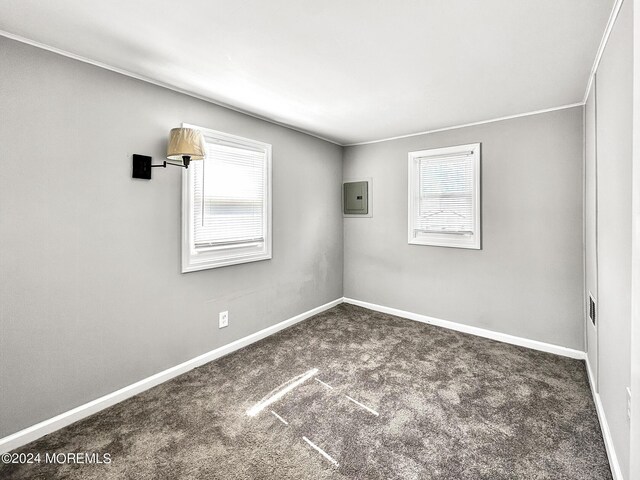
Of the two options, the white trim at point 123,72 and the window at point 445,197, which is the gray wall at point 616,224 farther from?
the white trim at point 123,72

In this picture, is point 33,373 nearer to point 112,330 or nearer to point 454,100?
point 112,330

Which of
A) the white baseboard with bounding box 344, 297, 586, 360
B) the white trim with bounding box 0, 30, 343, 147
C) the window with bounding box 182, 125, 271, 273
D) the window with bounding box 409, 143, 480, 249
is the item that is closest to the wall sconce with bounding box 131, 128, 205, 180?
the window with bounding box 182, 125, 271, 273

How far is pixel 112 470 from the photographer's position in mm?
1618

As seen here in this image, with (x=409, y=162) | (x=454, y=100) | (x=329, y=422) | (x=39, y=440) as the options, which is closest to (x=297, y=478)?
(x=329, y=422)

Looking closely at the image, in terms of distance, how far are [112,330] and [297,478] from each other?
5.32ft

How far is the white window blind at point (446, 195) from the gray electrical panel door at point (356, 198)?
0.77m

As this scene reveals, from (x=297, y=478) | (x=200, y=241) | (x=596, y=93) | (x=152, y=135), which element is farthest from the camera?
(x=200, y=241)

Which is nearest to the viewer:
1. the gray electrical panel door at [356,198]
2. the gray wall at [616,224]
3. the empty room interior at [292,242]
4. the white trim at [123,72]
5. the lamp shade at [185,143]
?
the gray wall at [616,224]

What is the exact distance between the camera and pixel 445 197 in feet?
11.9

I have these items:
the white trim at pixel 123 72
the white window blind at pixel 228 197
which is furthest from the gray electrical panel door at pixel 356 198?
the white window blind at pixel 228 197

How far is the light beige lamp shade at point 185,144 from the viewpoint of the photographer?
2254mm

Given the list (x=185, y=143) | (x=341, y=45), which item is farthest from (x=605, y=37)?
(x=185, y=143)

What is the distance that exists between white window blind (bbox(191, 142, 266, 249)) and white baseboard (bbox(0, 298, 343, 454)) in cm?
102

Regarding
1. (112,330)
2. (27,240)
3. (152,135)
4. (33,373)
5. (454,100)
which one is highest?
(454,100)
